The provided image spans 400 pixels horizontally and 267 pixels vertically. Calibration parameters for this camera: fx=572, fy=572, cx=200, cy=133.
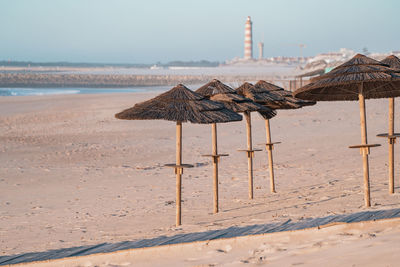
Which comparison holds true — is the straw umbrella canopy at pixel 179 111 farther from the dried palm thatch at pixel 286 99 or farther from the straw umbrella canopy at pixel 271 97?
the dried palm thatch at pixel 286 99

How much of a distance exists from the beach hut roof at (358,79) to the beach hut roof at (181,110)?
1.46 metres

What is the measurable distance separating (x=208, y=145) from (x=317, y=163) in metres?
4.08

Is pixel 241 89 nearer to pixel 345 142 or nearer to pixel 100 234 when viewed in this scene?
pixel 100 234

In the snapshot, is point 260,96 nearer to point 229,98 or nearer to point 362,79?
point 229,98

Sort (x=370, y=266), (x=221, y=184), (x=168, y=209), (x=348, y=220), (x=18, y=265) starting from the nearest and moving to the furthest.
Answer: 1. (x=370, y=266)
2. (x=18, y=265)
3. (x=348, y=220)
4. (x=168, y=209)
5. (x=221, y=184)

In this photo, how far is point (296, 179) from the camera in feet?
37.1

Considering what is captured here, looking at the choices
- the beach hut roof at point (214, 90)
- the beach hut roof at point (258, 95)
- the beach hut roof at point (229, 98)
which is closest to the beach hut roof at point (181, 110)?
the beach hut roof at point (229, 98)

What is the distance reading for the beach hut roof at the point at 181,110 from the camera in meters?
7.79

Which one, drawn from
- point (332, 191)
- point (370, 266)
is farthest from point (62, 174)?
point (370, 266)

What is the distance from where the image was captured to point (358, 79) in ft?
26.2

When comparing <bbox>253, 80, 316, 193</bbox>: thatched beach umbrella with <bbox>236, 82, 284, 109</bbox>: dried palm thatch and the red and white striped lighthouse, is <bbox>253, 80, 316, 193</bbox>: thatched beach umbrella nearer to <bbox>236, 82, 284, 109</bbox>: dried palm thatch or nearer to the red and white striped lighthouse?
<bbox>236, 82, 284, 109</bbox>: dried palm thatch

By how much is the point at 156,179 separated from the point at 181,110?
14.0 feet

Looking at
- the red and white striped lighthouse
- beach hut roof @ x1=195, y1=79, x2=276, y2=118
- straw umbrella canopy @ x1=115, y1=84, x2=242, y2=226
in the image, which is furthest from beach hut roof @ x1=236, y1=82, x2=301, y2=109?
the red and white striped lighthouse

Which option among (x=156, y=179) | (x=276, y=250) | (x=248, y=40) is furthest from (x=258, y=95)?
(x=248, y=40)
